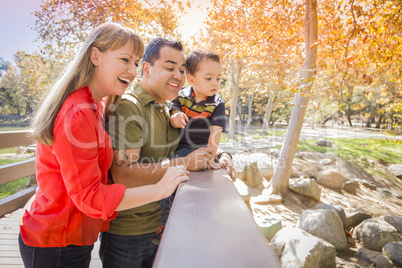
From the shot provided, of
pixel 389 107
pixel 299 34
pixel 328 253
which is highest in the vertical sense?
pixel 299 34

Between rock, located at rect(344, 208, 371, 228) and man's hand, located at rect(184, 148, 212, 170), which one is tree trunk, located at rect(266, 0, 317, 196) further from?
man's hand, located at rect(184, 148, 212, 170)

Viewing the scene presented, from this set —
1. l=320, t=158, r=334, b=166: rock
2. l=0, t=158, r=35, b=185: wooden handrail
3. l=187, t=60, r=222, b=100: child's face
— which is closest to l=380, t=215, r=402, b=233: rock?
l=320, t=158, r=334, b=166: rock

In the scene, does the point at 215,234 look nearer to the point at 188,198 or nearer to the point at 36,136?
the point at 188,198

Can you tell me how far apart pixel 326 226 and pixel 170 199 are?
14.1 feet

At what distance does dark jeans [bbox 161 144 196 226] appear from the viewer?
5.40ft

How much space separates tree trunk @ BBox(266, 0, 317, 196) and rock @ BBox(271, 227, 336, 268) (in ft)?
10.0

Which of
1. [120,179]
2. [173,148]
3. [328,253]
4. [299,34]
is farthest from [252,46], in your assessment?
[120,179]

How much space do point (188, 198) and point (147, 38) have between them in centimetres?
952

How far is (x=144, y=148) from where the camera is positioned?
150 centimetres

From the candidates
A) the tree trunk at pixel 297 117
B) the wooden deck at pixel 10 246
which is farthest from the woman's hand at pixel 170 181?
the tree trunk at pixel 297 117

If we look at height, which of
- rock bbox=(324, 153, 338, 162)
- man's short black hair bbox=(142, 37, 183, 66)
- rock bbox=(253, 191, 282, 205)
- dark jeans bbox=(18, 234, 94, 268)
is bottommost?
rock bbox=(253, 191, 282, 205)

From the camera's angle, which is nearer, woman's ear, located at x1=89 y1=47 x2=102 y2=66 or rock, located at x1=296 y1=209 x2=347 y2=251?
woman's ear, located at x1=89 y1=47 x2=102 y2=66

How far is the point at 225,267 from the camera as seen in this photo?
1.75 feet

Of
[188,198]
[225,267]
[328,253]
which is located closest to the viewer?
[225,267]
